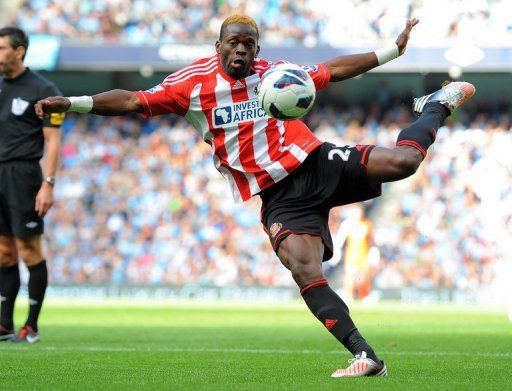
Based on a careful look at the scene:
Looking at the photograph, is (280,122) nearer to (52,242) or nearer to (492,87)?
(52,242)

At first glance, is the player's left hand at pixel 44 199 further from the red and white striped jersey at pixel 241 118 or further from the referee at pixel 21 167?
the red and white striped jersey at pixel 241 118

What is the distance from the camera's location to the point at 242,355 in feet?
24.5

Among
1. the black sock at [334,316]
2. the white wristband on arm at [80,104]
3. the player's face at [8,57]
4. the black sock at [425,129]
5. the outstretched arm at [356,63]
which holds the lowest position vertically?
the black sock at [334,316]

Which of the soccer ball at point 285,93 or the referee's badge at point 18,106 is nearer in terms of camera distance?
the soccer ball at point 285,93

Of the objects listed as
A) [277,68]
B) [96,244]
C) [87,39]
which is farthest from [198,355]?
[87,39]

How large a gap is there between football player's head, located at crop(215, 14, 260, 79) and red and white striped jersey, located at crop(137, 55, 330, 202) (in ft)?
0.34

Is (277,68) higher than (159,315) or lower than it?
higher

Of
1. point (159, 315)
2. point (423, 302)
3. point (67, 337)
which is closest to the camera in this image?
point (67, 337)

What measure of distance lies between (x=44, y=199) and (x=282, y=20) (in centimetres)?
1755

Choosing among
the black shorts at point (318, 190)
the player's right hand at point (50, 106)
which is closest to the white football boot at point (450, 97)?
the black shorts at point (318, 190)

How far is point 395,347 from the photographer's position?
8.43m

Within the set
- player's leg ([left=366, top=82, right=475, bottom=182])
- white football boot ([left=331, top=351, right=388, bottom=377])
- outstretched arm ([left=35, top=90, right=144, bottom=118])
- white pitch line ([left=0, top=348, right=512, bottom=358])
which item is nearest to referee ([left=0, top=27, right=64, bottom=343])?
white pitch line ([left=0, top=348, right=512, bottom=358])

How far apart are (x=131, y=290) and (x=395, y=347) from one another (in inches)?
598

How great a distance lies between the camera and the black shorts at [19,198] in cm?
862
